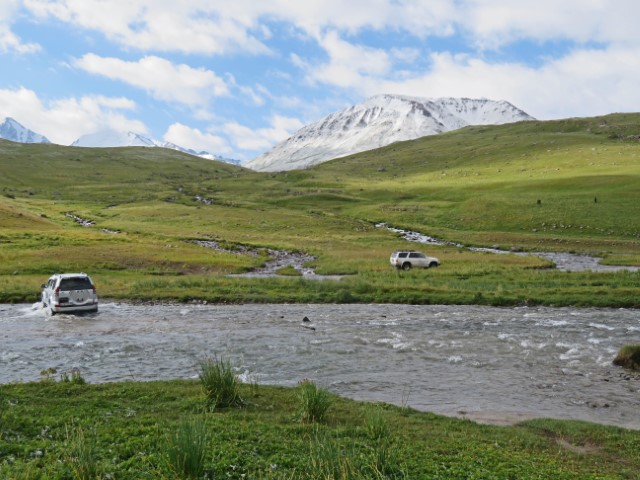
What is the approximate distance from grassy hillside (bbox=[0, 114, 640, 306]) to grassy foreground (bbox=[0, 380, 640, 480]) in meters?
24.8

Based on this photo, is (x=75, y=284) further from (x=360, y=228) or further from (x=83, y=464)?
(x=360, y=228)

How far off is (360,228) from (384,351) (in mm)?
75930

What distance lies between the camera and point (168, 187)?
19150 centimetres

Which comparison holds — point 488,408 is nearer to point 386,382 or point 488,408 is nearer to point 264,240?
point 386,382

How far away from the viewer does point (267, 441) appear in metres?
11.6

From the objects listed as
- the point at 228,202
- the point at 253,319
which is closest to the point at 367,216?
the point at 228,202

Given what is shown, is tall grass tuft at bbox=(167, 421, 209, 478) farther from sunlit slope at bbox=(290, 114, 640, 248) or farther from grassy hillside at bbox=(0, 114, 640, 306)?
sunlit slope at bbox=(290, 114, 640, 248)

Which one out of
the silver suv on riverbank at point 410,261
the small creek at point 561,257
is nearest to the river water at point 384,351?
the silver suv on riverbank at point 410,261

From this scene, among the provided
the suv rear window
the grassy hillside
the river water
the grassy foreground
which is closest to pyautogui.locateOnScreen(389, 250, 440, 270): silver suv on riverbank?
the grassy hillside

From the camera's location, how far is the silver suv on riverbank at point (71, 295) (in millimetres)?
32625

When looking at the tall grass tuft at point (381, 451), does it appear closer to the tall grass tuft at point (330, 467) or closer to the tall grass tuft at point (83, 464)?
the tall grass tuft at point (330, 467)

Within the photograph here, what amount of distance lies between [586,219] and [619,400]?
81634 mm

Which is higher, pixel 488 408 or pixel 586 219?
pixel 586 219

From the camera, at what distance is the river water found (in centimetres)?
1837
